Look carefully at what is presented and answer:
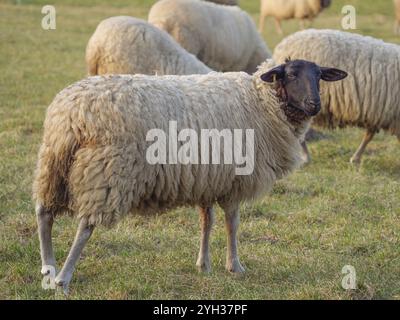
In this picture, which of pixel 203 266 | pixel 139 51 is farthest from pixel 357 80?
pixel 203 266

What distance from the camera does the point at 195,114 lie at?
4.52 metres

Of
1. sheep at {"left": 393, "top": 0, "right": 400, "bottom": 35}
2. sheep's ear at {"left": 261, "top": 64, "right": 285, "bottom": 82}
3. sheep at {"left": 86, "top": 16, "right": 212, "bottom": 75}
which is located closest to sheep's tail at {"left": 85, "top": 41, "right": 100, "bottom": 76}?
sheep at {"left": 86, "top": 16, "right": 212, "bottom": 75}

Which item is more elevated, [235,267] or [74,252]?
[74,252]

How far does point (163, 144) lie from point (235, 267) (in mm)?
1064

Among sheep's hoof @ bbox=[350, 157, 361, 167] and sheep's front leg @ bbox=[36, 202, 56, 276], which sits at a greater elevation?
sheep's front leg @ bbox=[36, 202, 56, 276]

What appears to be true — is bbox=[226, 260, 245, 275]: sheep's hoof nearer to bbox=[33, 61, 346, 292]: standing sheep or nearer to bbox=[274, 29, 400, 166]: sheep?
bbox=[33, 61, 346, 292]: standing sheep

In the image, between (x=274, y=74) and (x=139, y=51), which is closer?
(x=274, y=74)

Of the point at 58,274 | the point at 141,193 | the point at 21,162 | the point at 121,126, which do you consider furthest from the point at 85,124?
the point at 21,162

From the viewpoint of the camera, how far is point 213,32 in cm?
940

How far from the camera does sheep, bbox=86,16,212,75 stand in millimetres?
7520

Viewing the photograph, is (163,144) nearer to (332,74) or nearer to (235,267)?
(235,267)

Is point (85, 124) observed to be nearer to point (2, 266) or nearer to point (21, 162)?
point (2, 266)
